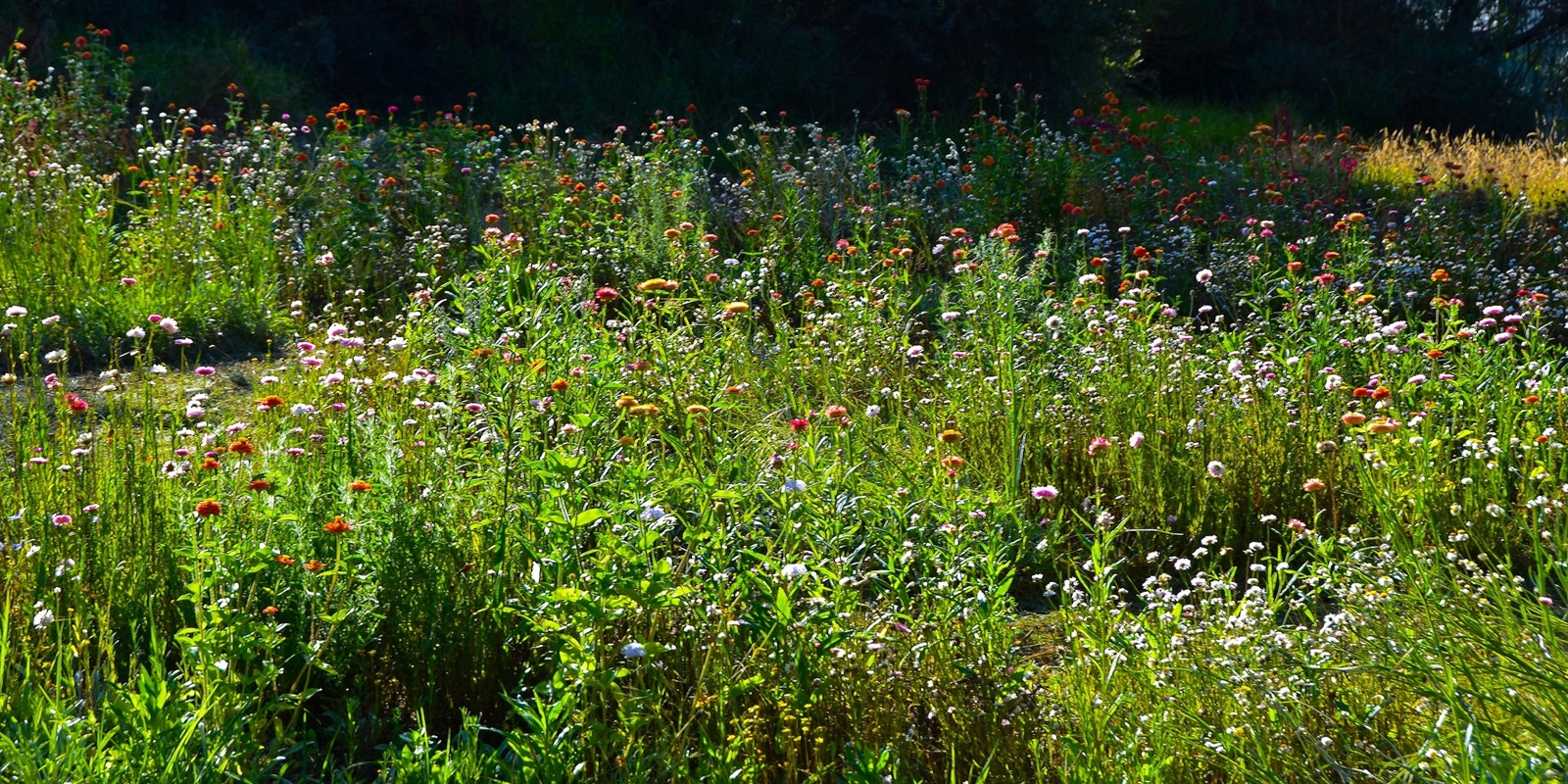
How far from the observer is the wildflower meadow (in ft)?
7.85

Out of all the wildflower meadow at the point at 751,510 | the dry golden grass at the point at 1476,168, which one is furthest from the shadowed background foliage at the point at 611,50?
the wildflower meadow at the point at 751,510

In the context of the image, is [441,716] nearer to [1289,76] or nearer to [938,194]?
[938,194]

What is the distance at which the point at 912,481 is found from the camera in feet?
11.5

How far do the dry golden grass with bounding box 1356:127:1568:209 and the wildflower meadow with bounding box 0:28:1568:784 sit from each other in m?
1.25

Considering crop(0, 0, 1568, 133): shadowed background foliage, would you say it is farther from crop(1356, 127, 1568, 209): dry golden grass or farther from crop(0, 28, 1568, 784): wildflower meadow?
crop(0, 28, 1568, 784): wildflower meadow

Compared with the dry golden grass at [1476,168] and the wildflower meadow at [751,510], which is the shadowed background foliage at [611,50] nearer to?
the dry golden grass at [1476,168]

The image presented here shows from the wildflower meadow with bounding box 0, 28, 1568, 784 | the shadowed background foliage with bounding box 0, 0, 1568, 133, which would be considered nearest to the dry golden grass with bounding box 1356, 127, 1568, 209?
the wildflower meadow with bounding box 0, 28, 1568, 784

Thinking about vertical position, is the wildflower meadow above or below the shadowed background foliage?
below

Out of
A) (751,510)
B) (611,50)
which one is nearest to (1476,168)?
(611,50)

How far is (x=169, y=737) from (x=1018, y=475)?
2321mm

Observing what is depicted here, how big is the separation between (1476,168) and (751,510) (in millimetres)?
7705

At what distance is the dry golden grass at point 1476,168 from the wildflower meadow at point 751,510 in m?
1.25

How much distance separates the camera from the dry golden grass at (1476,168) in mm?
7609

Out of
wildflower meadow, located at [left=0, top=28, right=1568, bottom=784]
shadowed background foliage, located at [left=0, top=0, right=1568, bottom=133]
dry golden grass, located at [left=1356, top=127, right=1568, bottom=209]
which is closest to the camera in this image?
wildflower meadow, located at [left=0, top=28, right=1568, bottom=784]
